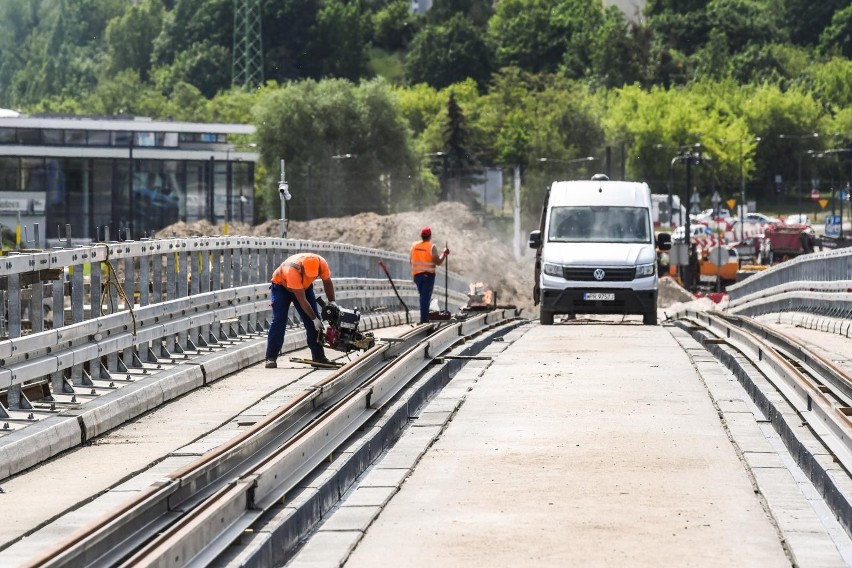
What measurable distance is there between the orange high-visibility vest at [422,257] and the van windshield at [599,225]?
9.04 ft

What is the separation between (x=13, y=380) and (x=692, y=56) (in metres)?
185

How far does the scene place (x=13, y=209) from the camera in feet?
307

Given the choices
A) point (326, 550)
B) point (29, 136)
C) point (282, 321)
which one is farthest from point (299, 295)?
point (29, 136)

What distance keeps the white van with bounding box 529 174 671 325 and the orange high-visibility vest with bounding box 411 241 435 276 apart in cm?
233

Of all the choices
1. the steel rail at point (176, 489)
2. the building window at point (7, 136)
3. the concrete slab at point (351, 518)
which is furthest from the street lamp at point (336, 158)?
the concrete slab at point (351, 518)

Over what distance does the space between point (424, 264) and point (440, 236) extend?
48.1m

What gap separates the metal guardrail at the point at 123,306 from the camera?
14773 mm

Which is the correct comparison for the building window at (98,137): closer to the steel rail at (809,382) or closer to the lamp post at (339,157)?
the lamp post at (339,157)

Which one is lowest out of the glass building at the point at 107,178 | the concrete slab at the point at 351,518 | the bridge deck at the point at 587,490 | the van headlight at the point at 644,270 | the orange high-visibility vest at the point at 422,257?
the concrete slab at the point at 351,518

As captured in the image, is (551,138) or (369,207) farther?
(551,138)

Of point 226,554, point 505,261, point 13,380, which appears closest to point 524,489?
point 226,554

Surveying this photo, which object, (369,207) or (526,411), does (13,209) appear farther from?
(526,411)

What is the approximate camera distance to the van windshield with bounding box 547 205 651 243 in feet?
105

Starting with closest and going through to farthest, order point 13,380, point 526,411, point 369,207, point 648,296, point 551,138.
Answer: point 13,380 < point 526,411 < point 648,296 < point 369,207 < point 551,138
